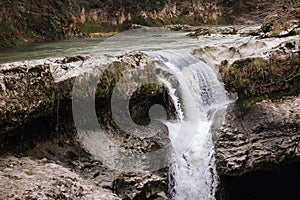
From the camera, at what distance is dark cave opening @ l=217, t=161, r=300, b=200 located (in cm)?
698

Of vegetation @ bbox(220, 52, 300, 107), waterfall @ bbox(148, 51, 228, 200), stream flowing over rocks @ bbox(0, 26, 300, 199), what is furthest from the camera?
vegetation @ bbox(220, 52, 300, 107)

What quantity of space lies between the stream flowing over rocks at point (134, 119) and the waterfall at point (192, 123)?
50 mm

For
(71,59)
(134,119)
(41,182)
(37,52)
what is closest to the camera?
(41,182)

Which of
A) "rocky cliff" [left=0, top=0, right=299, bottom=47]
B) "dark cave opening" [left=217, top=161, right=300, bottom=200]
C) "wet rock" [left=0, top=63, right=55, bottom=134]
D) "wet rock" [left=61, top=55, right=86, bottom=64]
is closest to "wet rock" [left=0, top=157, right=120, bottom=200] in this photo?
"wet rock" [left=0, top=63, right=55, bottom=134]

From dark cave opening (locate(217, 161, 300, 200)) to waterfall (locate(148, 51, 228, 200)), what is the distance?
0.51 m

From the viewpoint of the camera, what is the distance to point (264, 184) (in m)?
7.55

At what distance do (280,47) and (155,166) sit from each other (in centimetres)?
375

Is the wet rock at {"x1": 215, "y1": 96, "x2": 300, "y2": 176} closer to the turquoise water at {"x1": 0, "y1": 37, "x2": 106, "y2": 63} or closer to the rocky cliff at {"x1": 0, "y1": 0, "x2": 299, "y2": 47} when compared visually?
the rocky cliff at {"x1": 0, "y1": 0, "x2": 299, "y2": 47}

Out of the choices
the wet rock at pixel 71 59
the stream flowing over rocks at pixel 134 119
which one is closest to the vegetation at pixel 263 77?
the stream flowing over rocks at pixel 134 119

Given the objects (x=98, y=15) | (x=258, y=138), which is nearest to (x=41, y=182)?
(x=258, y=138)

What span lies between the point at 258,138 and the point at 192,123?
1248 mm

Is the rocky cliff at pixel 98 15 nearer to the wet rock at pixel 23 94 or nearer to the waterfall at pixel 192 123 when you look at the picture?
the waterfall at pixel 192 123

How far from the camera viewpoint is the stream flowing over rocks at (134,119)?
507cm

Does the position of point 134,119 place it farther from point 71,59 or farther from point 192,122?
point 71,59
